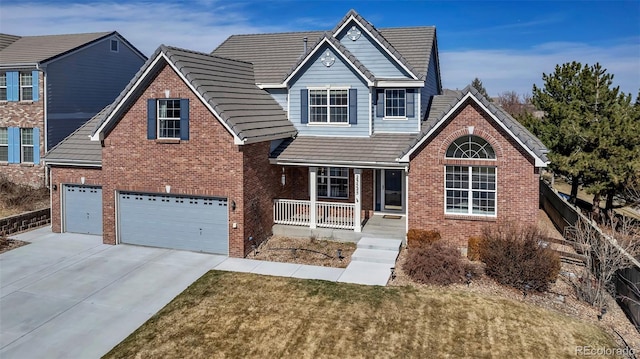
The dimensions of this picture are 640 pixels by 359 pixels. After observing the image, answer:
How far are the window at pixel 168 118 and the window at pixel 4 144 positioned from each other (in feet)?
46.4

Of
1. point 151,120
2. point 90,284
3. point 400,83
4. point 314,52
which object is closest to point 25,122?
point 151,120

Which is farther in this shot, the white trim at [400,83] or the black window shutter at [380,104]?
the black window shutter at [380,104]

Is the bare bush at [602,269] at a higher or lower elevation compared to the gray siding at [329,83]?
lower

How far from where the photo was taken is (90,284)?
46.5 ft

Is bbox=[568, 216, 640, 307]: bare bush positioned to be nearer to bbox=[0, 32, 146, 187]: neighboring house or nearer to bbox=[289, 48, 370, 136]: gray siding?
bbox=[289, 48, 370, 136]: gray siding

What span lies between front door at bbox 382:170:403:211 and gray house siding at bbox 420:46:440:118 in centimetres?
307

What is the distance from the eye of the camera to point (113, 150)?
18.1 m

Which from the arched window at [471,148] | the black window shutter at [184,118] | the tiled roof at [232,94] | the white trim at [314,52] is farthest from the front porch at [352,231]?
the white trim at [314,52]

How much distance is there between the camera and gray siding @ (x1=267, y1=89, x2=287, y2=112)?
2145cm

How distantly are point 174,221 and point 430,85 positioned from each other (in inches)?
532

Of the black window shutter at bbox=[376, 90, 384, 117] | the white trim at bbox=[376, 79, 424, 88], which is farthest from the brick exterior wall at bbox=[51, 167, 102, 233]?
the white trim at bbox=[376, 79, 424, 88]

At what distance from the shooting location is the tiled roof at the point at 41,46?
2556cm

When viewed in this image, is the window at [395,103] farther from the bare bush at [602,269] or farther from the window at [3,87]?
the window at [3,87]

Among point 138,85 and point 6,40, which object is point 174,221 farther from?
point 6,40
